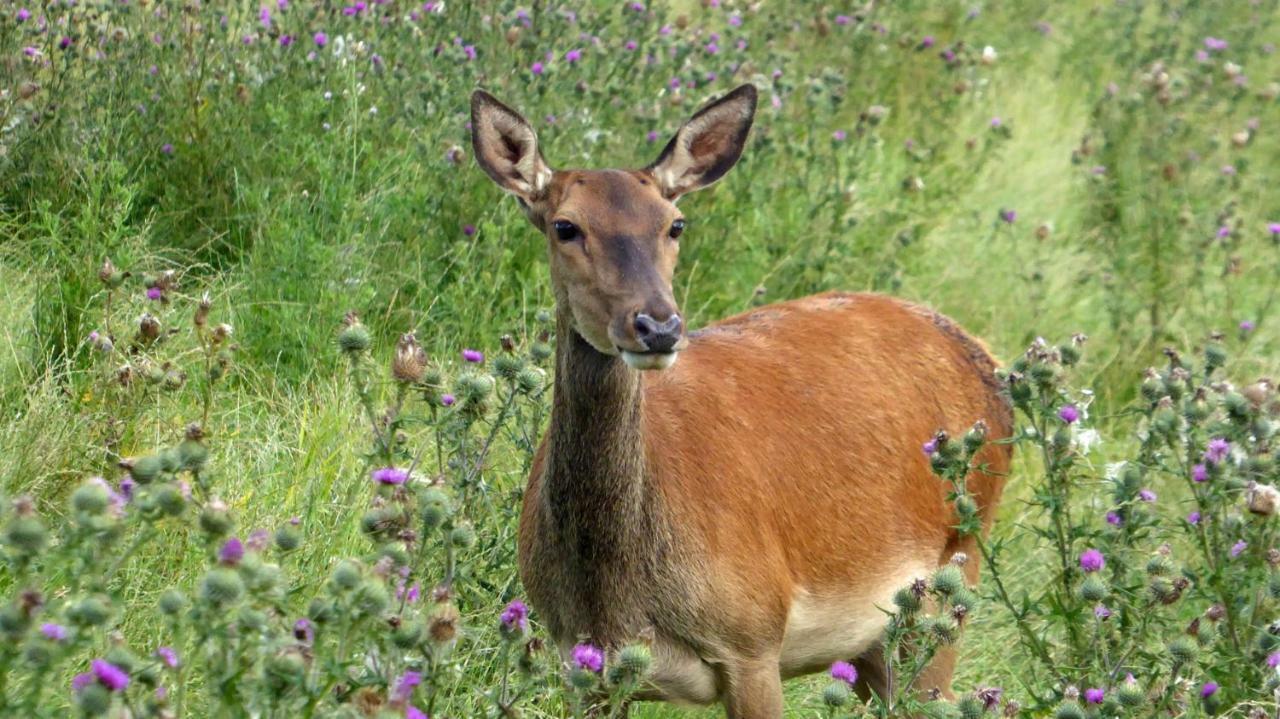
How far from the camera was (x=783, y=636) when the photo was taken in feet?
14.1

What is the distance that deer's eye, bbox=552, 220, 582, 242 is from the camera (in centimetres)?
411

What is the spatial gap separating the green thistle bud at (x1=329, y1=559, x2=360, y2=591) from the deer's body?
1.05 m

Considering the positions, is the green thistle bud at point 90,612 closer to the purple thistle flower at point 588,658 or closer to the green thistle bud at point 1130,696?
the purple thistle flower at point 588,658

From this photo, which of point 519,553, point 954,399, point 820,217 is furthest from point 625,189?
point 820,217

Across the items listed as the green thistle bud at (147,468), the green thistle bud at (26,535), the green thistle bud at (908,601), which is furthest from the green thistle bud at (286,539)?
the green thistle bud at (908,601)

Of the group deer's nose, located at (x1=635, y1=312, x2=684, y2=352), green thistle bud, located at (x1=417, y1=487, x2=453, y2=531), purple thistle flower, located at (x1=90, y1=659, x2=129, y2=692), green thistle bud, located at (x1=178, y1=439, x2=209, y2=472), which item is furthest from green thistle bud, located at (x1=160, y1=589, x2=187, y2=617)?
deer's nose, located at (x1=635, y1=312, x2=684, y2=352)

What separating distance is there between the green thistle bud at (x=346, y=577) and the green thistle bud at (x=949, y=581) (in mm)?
1216

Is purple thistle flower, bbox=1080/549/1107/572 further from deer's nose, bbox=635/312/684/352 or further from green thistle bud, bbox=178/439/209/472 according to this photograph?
green thistle bud, bbox=178/439/209/472

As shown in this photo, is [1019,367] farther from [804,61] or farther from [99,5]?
[804,61]

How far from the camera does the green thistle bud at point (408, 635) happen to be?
2701 mm

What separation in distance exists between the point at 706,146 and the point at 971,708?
185cm

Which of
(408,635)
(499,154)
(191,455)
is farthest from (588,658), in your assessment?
(499,154)

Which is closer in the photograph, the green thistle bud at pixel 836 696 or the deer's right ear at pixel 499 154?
the green thistle bud at pixel 836 696

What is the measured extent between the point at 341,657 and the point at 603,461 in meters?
1.48
